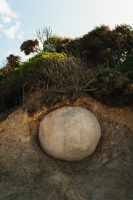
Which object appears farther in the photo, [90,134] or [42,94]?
[42,94]

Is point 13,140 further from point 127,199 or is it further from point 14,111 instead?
point 127,199

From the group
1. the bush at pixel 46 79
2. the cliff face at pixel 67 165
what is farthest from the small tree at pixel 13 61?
the cliff face at pixel 67 165

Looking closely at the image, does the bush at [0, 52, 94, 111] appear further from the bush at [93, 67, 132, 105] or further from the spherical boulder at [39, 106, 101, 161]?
the spherical boulder at [39, 106, 101, 161]

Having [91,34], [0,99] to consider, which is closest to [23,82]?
[0,99]

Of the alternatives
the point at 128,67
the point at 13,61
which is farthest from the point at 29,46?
the point at 128,67

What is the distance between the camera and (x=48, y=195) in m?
14.1

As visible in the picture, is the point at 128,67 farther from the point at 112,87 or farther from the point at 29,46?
the point at 29,46

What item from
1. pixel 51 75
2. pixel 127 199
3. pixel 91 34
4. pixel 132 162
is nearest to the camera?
pixel 127 199

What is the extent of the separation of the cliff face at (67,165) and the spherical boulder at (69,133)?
353 millimetres

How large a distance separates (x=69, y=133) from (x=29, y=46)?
26.5 ft

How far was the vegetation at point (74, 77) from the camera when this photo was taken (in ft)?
52.3

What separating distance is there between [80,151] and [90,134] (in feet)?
2.23

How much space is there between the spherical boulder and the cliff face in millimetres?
353

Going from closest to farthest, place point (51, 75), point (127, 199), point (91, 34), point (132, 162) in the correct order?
1. point (127, 199)
2. point (132, 162)
3. point (51, 75)
4. point (91, 34)
